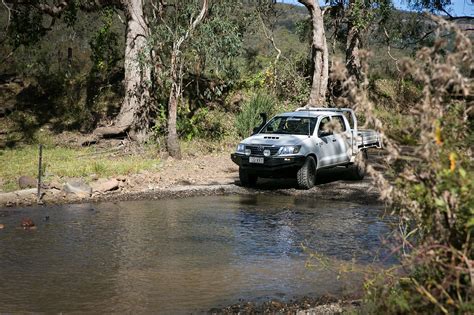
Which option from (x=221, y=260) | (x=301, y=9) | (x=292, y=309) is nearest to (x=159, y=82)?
(x=221, y=260)

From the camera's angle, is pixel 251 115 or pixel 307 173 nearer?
pixel 307 173

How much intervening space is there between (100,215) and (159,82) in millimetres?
10948

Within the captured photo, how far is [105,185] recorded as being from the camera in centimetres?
1515

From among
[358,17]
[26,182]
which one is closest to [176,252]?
[26,182]

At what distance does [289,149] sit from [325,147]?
1.24 meters

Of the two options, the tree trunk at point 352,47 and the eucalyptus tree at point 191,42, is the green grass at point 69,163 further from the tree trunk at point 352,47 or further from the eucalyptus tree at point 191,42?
the tree trunk at point 352,47

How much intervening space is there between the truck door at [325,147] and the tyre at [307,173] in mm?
271

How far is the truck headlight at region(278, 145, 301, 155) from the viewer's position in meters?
15.1

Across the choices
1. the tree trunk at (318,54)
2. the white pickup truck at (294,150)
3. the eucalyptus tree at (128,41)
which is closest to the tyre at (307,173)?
the white pickup truck at (294,150)

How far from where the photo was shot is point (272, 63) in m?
29.4

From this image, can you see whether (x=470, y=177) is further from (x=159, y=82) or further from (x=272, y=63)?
(x=272, y=63)

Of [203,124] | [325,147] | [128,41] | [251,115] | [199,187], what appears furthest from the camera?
[203,124]

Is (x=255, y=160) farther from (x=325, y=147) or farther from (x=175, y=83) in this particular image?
(x=175, y=83)

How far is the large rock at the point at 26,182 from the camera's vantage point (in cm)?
1474
